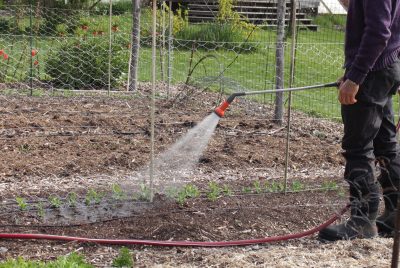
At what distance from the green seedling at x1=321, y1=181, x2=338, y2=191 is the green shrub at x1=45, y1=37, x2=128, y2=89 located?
18.3 feet

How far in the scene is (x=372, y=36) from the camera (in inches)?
159

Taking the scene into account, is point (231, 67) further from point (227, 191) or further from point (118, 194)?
point (118, 194)

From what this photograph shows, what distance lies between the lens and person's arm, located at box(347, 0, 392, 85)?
402 cm

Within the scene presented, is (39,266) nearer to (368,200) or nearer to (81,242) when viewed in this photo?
(81,242)

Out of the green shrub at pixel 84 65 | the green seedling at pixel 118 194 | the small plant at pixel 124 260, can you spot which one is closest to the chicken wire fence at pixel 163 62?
the green shrub at pixel 84 65

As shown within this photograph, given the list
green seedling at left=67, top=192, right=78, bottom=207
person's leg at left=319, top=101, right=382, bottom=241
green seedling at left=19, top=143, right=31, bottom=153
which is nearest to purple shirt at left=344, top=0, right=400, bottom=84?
person's leg at left=319, top=101, right=382, bottom=241

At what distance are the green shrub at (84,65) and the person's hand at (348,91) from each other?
693cm

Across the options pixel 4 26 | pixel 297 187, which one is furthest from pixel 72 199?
pixel 4 26

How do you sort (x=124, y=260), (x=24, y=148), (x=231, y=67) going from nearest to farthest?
1. (x=124, y=260)
2. (x=24, y=148)
3. (x=231, y=67)

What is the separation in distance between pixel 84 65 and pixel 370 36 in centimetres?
744

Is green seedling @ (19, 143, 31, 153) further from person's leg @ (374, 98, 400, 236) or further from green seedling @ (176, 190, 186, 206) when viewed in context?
person's leg @ (374, 98, 400, 236)

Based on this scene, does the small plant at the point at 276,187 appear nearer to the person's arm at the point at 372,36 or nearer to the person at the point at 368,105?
the person at the point at 368,105

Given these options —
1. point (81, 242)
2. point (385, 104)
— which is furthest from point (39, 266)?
point (385, 104)

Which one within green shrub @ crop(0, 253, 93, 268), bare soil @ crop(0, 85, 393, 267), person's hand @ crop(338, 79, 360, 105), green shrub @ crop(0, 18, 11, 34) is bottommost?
bare soil @ crop(0, 85, 393, 267)
